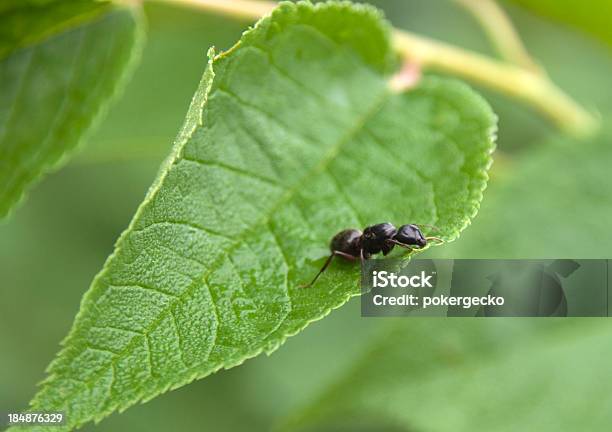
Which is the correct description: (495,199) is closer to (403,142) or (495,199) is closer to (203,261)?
(403,142)

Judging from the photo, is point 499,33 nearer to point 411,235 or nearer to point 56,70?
point 411,235

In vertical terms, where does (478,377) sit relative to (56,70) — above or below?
below

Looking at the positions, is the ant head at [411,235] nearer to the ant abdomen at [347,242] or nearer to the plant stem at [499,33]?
the ant abdomen at [347,242]

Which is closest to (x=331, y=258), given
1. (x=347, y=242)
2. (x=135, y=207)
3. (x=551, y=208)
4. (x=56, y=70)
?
(x=347, y=242)

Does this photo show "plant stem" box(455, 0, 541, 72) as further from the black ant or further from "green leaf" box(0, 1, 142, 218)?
"green leaf" box(0, 1, 142, 218)

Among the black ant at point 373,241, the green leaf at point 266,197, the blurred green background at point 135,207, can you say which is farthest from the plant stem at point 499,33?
the black ant at point 373,241

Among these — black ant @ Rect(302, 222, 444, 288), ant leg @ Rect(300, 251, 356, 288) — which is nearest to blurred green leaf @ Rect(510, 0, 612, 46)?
black ant @ Rect(302, 222, 444, 288)

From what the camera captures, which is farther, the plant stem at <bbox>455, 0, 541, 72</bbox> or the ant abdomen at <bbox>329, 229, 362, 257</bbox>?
the plant stem at <bbox>455, 0, 541, 72</bbox>
